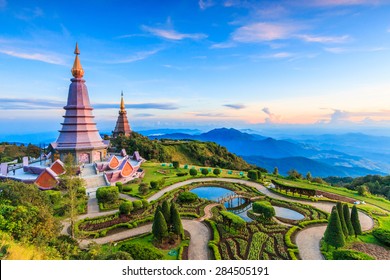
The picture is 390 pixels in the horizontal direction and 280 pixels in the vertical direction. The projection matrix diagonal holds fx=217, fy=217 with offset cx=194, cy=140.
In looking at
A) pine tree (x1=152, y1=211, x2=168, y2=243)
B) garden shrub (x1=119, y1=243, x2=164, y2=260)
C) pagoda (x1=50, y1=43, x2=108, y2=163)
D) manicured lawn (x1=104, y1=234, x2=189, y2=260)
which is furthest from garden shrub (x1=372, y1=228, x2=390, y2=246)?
pagoda (x1=50, y1=43, x2=108, y2=163)

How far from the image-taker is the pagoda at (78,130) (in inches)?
1172

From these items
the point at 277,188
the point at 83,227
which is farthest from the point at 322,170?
the point at 83,227

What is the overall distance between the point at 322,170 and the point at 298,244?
12245cm

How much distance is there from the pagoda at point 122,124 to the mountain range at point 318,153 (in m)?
41.8

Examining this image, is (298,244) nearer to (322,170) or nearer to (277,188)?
(277,188)

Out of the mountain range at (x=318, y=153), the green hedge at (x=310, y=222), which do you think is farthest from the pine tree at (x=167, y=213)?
the mountain range at (x=318, y=153)

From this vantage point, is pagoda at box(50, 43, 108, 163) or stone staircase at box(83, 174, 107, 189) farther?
Answer: pagoda at box(50, 43, 108, 163)

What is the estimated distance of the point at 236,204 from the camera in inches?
938

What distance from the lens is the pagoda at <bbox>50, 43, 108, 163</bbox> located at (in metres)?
29.8

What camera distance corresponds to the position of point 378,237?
1503cm

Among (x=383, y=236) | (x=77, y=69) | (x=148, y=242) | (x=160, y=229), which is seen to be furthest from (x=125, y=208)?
(x=77, y=69)

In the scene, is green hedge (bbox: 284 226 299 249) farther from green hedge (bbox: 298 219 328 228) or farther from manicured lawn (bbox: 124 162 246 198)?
manicured lawn (bbox: 124 162 246 198)

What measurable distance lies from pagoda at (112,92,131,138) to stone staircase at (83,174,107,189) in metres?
31.0

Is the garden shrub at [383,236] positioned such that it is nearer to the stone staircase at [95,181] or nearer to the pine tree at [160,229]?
the pine tree at [160,229]
